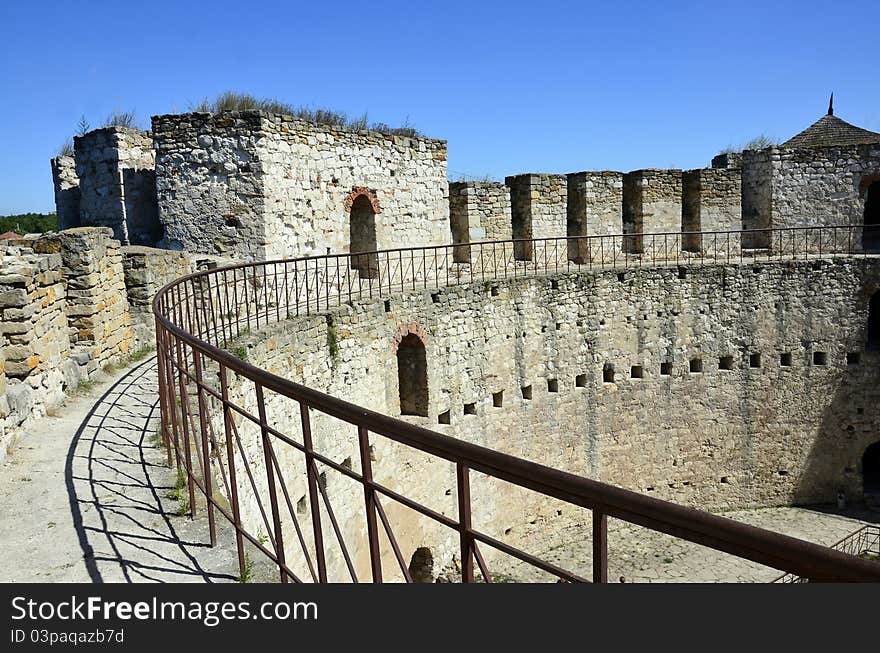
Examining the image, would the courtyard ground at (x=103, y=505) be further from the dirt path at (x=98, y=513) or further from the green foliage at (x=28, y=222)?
the green foliage at (x=28, y=222)

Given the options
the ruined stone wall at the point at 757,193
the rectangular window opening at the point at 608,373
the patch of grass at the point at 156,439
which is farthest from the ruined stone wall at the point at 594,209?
the patch of grass at the point at 156,439

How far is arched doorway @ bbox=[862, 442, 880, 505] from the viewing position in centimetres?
1605

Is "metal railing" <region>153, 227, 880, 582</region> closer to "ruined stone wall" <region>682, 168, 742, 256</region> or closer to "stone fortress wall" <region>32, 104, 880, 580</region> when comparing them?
"ruined stone wall" <region>682, 168, 742, 256</region>

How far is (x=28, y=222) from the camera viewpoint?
32594 millimetres

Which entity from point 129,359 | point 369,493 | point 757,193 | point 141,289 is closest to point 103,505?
point 369,493

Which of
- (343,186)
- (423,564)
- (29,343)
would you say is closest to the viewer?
(29,343)

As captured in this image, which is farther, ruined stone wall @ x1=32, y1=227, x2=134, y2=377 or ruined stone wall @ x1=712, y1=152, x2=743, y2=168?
ruined stone wall @ x1=712, y1=152, x2=743, y2=168

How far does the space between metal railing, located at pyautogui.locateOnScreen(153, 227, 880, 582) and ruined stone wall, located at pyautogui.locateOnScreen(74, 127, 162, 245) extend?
2.30m

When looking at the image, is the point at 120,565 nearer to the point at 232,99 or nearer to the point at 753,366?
the point at 232,99

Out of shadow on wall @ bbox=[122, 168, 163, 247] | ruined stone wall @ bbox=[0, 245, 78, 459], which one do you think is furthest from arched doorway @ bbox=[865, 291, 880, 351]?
ruined stone wall @ bbox=[0, 245, 78, 459]

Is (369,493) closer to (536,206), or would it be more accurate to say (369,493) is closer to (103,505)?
(103,505)

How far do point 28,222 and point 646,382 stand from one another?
30.2 metres

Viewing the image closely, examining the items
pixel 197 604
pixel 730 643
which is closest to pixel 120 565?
pixel 197 604

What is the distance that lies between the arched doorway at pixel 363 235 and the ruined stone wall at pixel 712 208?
774 centimetres
